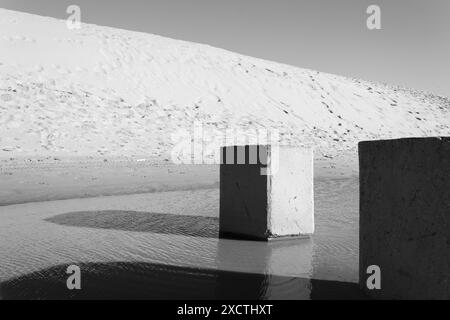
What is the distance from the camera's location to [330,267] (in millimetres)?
3768

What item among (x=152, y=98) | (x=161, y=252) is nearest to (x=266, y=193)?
(x=161, y=252)

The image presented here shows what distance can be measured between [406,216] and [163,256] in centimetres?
221

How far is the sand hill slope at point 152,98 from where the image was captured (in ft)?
47.7

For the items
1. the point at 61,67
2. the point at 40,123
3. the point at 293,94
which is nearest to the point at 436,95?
the point at 293,94

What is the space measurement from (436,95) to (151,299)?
4150 centimetres

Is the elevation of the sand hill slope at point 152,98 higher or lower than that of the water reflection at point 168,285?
higher

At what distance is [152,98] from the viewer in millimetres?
19531

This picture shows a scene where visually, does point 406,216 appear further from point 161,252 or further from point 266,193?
point 161,252

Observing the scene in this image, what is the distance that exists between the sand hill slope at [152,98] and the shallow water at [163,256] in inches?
268

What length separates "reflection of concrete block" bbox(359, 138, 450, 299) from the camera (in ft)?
8.30

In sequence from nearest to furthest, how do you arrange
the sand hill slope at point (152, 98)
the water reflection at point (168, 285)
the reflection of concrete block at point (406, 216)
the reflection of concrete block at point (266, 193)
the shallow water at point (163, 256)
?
the reflection of concrete block at point (406, 216)
the water reflection at point (168, 285)
the shallow water at point (163, 256)
the reflection of concrete block at point (266, 193)
the sand hill slope at point (152, 98)

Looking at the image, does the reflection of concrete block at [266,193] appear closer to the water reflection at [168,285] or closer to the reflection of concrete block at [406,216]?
the water reflection at [168,285]

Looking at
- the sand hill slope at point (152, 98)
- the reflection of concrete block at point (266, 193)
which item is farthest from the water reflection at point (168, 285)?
the sand hill slope at point (152, 98)
